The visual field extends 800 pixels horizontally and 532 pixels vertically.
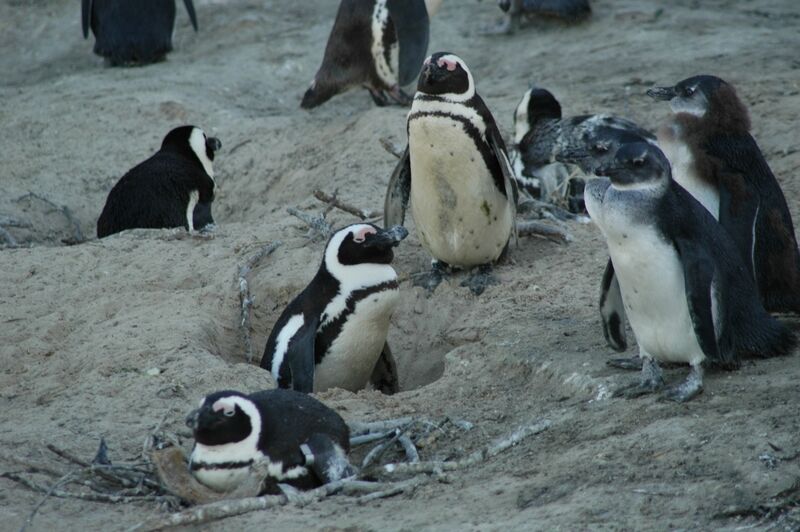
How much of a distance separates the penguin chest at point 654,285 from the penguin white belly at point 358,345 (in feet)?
4.54

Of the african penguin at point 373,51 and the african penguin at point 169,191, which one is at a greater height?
the african penguin at point 373,51

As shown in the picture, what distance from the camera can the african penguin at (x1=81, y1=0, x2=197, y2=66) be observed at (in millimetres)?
10383

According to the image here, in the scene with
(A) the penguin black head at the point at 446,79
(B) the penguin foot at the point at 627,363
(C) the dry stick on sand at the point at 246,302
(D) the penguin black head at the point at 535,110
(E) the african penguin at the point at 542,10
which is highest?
(A) the penguin black head at the point at 446,79

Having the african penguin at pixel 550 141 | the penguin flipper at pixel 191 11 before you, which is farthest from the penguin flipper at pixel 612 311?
the penguin flipper at pixel 191 11

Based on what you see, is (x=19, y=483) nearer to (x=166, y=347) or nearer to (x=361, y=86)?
(x=166, y=347)

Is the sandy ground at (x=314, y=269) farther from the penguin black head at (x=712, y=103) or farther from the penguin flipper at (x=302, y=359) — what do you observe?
the penguin black head at (x=712, y=103)

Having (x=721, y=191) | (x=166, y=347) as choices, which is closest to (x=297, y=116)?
(x=166, y=347)

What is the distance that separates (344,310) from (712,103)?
67.6 inches

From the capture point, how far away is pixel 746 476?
3.36 meters

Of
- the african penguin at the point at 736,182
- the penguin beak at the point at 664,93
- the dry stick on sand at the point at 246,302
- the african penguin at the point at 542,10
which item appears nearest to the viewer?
the african penguin at the point at 736,182

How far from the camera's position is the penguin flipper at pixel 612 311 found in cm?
454

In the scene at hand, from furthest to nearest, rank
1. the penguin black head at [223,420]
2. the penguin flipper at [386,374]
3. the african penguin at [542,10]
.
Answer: the african penguin at [542,10] → the penguin flipper at [386,374] → the penguin black head at [223,420]

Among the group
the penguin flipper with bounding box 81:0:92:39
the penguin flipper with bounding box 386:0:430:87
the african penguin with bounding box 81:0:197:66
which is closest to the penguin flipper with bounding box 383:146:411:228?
the penguin flipper with bounding box 386:0:430:87

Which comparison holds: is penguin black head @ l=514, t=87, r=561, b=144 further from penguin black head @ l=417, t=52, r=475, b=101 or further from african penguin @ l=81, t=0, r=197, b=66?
african penguin @ l=81, t=0, r=197, b=66
